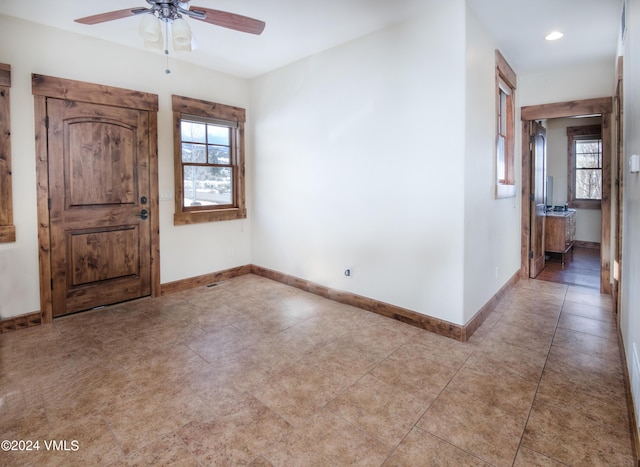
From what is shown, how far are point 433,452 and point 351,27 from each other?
3497mm

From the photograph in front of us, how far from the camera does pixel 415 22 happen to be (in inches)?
126

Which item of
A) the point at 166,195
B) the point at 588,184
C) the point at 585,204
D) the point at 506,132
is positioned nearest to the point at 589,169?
the point at 588,184

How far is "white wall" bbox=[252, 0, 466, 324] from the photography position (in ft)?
10.2

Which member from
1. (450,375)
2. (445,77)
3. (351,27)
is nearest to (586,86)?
(445,77)

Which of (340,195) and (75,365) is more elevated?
(340,195)

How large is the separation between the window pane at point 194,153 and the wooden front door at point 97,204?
50 centimetres

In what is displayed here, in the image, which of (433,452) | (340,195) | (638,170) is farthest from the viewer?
(340,195)

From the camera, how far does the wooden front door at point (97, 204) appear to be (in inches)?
140

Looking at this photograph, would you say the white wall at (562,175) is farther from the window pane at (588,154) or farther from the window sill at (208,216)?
the window sill at (208,216)

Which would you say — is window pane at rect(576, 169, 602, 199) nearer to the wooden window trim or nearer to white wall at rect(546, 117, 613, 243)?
white wall at rect(546, 117, 613, 243)

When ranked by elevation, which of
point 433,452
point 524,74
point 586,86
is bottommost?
point 433,452

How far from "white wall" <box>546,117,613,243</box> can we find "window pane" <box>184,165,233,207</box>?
645cm

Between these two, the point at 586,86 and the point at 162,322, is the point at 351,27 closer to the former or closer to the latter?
the point at 586,86

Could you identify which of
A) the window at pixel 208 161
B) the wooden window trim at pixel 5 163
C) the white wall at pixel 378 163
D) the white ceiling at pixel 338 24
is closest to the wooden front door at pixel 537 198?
the white ceiling at pixel 338 24
